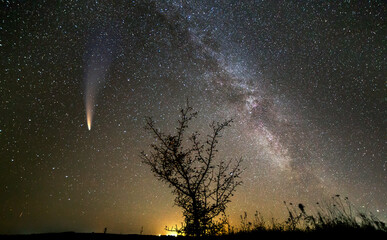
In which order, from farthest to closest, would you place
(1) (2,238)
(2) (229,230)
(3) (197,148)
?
(3) (197,148)
(2) (229,230)
(1) (2,238)

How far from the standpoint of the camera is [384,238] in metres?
4.70

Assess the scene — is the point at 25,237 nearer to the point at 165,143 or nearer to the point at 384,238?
the point at 165,143

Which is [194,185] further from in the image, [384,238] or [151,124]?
[384,238]

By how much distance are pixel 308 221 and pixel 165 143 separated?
686 cm

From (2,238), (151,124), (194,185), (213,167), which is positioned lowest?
(2,238)

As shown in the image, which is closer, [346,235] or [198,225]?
[346,235]

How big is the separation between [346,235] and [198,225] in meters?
5.19

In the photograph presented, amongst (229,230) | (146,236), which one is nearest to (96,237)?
(146,236)

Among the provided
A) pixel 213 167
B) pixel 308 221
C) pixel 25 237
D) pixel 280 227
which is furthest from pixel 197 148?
pixel 25 237

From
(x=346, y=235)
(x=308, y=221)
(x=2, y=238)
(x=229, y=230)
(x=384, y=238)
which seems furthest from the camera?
(x=229, y=230)

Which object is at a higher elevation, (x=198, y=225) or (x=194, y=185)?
(x=194, y=185)

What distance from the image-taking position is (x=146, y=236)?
5.33 m

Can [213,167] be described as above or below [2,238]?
above

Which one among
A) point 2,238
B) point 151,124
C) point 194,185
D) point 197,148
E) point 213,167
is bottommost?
point 2,238
